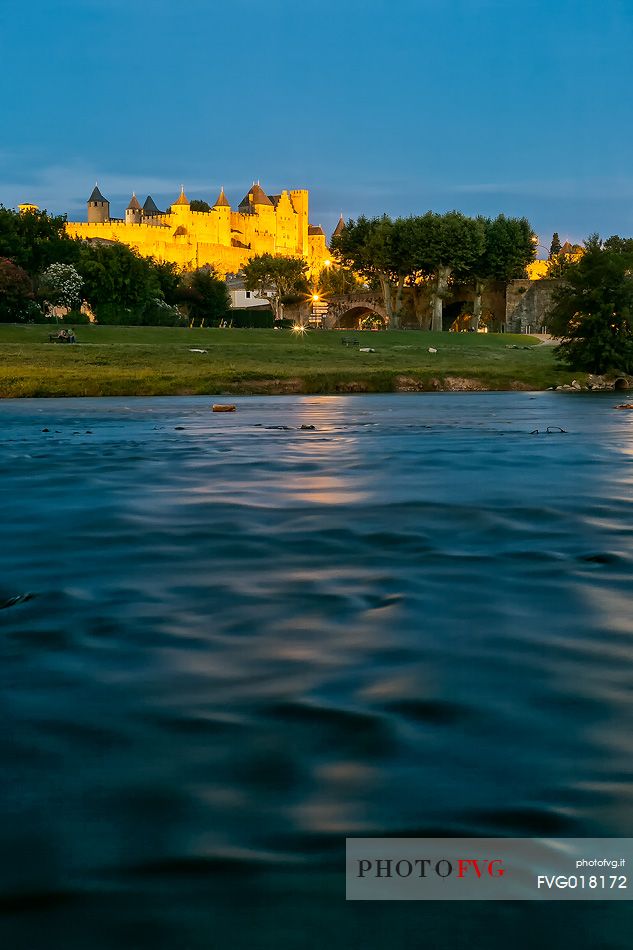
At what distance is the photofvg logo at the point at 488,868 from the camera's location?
112 inches

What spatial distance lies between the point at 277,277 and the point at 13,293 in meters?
54.4

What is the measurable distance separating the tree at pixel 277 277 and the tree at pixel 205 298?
65.5 feet

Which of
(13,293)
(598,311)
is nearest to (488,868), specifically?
(598,311)

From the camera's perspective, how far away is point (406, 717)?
13.7 ft

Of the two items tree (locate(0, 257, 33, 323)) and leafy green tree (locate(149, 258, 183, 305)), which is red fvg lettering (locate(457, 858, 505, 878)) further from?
leafy green tree (locate(149, 258, 183, 305))

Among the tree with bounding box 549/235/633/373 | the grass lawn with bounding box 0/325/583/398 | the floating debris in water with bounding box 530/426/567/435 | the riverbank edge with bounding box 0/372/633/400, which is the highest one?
the tree with bounding box 549/235/633/373

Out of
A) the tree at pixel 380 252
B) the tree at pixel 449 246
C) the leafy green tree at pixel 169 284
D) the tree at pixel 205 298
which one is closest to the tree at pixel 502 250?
the tree at pixel 449 246

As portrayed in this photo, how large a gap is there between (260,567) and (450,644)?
250 cm

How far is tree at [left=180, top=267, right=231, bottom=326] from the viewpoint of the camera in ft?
339

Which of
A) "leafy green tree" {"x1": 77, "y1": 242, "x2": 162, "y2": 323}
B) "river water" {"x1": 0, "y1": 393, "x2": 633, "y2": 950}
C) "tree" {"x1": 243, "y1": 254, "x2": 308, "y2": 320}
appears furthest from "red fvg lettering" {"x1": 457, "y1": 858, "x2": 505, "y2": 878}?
"tree" {"x1": 243, "y1": 254, "x2": 308, "y2": 320}

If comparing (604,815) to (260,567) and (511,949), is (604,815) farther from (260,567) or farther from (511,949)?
(260,567)

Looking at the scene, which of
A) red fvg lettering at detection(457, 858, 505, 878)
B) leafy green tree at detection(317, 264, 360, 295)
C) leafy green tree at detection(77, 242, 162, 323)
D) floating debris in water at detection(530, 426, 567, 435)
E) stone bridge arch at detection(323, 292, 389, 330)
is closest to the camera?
red fvg lettering at detection(457, 858, 505, 878)

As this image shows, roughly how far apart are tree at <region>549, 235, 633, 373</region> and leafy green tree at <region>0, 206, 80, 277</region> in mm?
55954

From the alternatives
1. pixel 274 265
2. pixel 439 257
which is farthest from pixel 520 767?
pixel 274 265
